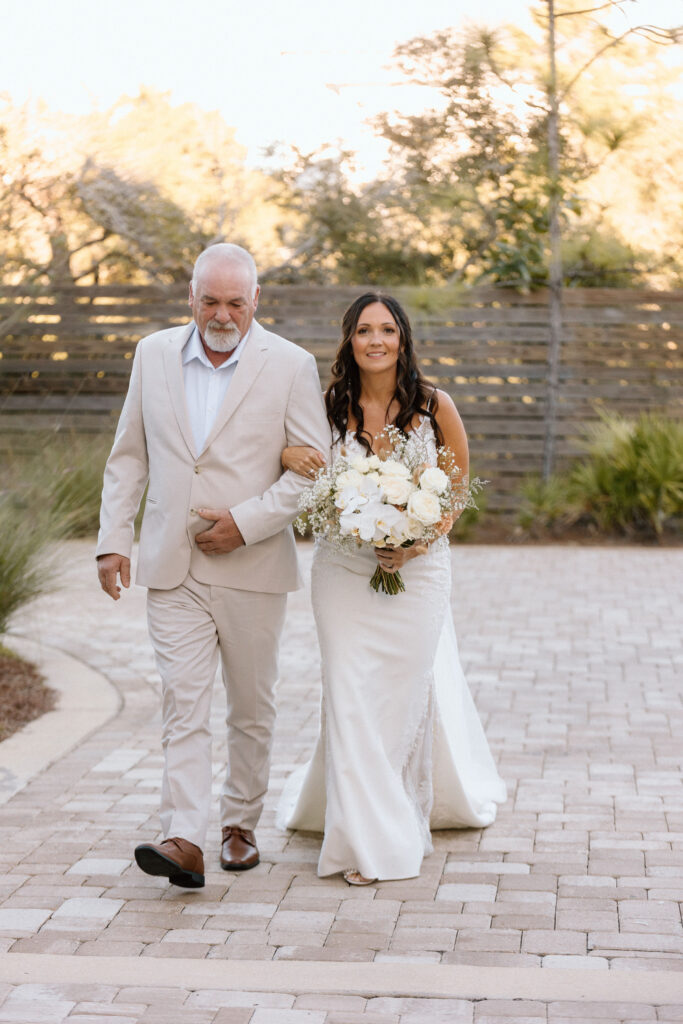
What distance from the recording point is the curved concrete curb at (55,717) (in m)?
5.85

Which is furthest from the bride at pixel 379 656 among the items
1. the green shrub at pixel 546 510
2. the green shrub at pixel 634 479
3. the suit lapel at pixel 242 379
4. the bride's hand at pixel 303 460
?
the green shrub at pixel 546 510

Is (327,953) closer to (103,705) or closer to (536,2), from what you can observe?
(536,2)

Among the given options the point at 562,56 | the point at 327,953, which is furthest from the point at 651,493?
the point at 327,953

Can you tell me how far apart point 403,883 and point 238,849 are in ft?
1.88

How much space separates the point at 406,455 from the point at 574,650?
4.16 m

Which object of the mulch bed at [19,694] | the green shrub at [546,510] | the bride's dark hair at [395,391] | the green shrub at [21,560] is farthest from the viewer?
the green shrub at [546,510]

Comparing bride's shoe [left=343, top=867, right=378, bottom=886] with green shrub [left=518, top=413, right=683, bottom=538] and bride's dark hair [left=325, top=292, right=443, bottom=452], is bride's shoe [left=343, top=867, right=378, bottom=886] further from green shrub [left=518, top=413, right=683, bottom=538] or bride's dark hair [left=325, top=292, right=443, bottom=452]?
green shrub [left=518, top=413, right=683, bottom=538]

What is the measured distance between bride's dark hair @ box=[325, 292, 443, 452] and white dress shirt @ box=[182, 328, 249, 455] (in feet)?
1.28

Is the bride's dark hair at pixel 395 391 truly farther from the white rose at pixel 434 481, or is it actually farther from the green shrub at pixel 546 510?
the green shrub at pixel 546 510

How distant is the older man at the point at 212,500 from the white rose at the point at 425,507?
0.40m

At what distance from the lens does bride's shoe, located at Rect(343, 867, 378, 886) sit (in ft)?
14.6

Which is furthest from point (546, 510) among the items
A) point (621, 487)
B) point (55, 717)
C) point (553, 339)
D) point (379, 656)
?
point (379, 656)

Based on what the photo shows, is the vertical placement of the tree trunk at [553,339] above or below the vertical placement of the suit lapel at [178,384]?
below

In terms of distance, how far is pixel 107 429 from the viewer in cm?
1429
